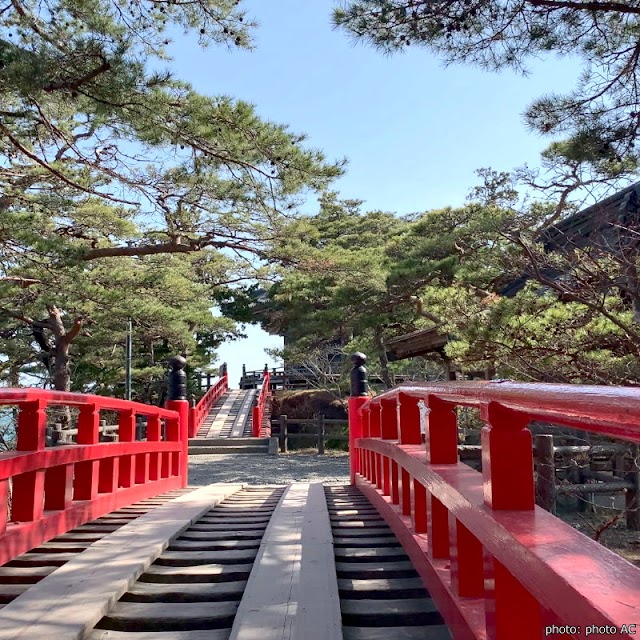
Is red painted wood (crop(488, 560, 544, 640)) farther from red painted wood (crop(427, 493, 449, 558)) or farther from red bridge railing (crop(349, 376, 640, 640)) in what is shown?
red painted wood (crop(427, 493, 449, 558))

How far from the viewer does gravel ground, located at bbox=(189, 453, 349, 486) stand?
1142 cm

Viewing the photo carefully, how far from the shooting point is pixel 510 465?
4.57ft

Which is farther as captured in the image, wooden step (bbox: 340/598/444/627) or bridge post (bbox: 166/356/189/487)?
bridge post (bbox: 166/356/189/487)

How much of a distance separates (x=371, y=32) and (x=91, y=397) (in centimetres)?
344

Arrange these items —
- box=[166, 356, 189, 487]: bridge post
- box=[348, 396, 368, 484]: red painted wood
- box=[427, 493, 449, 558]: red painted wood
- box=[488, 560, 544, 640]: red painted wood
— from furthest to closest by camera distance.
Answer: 1. box=[166, 356, 189, 487]: bridge post
2. box=[348, 396, 368, 484]: red painted wood
3. box=[427, 493, 449, 558]: red painted wood
4. box=[488, 560, 544, 640]: red painted wood

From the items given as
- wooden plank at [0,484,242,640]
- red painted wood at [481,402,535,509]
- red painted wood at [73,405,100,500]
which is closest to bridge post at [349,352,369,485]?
red painted wood at [73,405,100,500]

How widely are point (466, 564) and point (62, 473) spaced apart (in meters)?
2.30

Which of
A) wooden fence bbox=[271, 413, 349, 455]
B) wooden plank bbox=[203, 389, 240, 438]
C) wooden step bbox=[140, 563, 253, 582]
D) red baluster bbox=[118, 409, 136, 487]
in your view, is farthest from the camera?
wooden plank bbox=[203, 389, 240, 438]

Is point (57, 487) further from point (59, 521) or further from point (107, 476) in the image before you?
point (107, 476)

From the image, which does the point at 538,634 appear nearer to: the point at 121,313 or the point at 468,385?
the point at 468,385

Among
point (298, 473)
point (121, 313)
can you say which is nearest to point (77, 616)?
point (121, 313)

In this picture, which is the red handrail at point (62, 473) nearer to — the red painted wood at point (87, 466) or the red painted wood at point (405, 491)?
the red painted wood at point (87, 466)

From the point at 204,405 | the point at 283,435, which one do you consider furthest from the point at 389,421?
the point at 204,405

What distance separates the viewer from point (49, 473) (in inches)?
124
